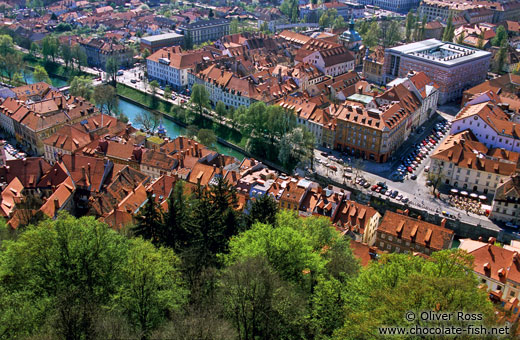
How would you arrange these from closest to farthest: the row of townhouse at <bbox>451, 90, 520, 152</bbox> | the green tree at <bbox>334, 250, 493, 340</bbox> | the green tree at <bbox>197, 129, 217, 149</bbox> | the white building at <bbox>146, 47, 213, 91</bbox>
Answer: the green tree at <bbox>334, 250, 493, 340</bbox> < the row of townhouse at <bbox>451, 90, 520, 152</bbox> < the green tree at <bbox>197, 129, 217, 149</bbox> < the white building at <bbox>146, 47, 213, 91</bbox>

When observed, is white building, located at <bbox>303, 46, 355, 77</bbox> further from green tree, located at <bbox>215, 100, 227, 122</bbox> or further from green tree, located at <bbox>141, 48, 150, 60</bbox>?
green tree, located at <bbox>141, 48, 150, 60</bbox>

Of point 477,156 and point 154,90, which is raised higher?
point 477,156

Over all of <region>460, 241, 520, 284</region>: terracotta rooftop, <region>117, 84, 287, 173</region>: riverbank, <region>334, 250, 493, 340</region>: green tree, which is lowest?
<region>117, 84, 287, 173</region>: riverbank

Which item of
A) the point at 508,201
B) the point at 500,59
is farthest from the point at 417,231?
the point at 500,59

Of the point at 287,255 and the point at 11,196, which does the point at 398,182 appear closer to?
the point at 287,255

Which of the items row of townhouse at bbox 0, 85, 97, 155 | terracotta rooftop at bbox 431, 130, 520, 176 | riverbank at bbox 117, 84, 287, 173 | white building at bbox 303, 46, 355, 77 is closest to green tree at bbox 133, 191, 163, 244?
riverbank at bbox 117, 84, 287, 173

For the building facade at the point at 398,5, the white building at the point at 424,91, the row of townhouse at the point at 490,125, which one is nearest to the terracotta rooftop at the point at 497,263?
the row of townhouse at the point at 490,125
